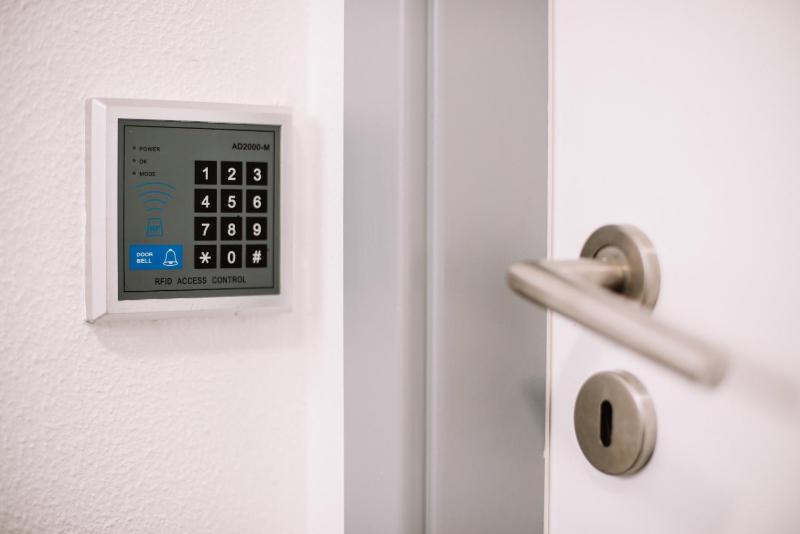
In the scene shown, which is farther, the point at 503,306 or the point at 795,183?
the point at 503,306

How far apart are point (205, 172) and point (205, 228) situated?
1.6 inches

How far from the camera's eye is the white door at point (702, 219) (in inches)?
8.9

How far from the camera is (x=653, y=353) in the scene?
199 mm

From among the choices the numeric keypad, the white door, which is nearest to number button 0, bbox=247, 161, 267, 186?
the numeric keypad

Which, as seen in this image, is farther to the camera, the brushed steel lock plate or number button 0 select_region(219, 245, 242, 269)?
number button 0 select_region(219, 245, 242, 269)

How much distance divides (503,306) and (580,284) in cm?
12

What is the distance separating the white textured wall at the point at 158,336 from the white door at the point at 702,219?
0.63ft

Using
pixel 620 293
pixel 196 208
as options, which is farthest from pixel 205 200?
pixel 620 293

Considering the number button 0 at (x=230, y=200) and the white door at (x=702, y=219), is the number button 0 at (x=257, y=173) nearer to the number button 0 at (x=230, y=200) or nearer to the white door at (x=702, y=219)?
the number button 0 at (x=230, y=200)

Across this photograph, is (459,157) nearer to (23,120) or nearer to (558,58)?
(558,58)

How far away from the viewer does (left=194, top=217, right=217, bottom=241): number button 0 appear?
0.38 m

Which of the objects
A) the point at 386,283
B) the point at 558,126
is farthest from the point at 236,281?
the point at 558,126

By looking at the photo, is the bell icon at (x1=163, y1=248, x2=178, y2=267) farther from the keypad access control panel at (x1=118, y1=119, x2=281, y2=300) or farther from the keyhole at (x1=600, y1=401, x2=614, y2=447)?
the keyhole at (x1=600, y1=401, x2=614, y2=447)

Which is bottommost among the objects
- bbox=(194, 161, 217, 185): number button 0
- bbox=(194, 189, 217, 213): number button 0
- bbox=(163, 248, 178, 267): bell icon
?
bbox=(163, 248, 178, 267): bell icon
